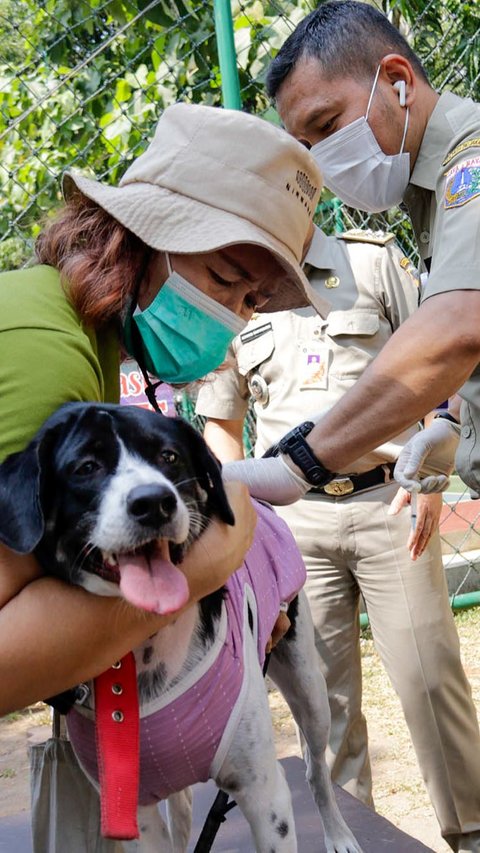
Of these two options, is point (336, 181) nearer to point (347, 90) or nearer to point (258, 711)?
point (347, 90)

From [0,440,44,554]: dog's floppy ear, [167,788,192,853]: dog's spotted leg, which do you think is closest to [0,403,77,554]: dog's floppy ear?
[0,440,44,554]: dog's floppy ear

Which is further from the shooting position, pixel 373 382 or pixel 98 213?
pixel 373 382

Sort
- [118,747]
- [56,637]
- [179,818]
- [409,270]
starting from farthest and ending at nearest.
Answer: [409,270], [179,818], [118,747], [56,637]

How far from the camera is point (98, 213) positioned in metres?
1.90

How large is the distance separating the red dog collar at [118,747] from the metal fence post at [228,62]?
2.40 m

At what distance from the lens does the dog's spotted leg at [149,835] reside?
1942 mm

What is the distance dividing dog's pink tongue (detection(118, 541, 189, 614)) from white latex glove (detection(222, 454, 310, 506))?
651 millimetres

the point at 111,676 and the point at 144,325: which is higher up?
the point at 144,325

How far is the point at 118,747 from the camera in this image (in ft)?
5.45

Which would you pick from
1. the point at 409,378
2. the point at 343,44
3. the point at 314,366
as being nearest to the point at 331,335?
the point at 314,366

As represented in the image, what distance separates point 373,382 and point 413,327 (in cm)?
16

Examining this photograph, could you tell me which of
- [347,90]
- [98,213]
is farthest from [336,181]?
[98,213]

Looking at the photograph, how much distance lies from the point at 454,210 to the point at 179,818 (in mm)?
1744

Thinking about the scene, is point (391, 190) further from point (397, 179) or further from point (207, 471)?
point (207, 471)
